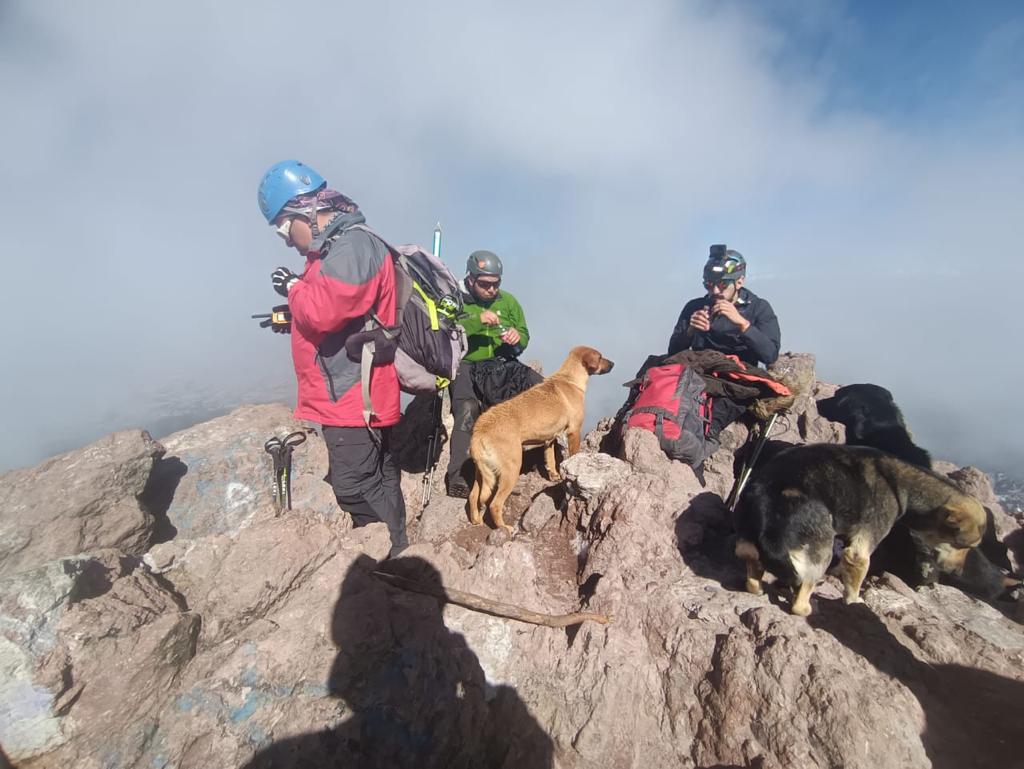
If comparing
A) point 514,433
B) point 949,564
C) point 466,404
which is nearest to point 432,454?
point 466,404

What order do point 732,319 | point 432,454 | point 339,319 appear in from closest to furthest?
point 339,319 < point 432,454 < point 732,319

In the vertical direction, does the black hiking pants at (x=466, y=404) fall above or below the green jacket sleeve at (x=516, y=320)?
below

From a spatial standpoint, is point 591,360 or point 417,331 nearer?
point 417,331

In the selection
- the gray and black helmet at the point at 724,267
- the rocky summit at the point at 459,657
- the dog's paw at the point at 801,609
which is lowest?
the rocky summit at the point at 459,657

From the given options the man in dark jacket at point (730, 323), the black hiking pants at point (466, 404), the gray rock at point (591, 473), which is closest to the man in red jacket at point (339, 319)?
the black hiking pants at point (466, 404)

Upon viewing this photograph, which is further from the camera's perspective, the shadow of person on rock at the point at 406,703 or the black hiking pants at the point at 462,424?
the black hiking pants at the point at 462,424

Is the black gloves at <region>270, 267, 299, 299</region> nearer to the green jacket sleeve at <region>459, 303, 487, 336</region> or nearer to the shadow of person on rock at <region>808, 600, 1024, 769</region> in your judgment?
the green jacket sleeve at <region>459, 303, 487, 336</region>

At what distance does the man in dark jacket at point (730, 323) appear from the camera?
22.2 ft

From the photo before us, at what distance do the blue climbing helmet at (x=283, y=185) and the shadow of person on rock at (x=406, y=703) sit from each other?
3.75m

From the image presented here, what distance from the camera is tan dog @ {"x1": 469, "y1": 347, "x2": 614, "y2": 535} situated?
5.98m

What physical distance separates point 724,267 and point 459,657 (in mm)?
6757

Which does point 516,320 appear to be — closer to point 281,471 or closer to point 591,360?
point 591,360

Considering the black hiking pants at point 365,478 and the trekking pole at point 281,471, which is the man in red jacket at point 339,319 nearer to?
the black hiking pants at point 365,478

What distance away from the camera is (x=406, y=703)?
252cm
